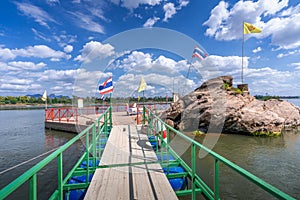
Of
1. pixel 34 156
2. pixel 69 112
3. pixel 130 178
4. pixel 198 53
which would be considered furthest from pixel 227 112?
pixel 69 112

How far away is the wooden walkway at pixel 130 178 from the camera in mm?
3055

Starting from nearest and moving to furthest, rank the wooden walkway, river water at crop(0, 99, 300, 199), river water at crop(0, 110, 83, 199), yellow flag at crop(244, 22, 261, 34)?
the wooden walkway → river water at crop(0, 99, 300, 199) → river water at crop(0, 110, 83, 199) → yellow flag at crop(244, 22, 261, 34)

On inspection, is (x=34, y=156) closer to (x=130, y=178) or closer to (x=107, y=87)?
(x=107, y=87)

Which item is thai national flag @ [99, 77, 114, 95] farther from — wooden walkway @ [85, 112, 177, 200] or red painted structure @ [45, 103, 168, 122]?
red painted structure @ [45, 103, 168, 122]

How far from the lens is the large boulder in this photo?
1391cm

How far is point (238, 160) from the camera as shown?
859cm

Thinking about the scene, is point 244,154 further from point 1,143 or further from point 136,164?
point 1,143

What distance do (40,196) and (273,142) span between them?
44.0ft

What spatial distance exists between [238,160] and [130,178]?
701cm

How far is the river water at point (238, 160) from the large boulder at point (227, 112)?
1.15 m

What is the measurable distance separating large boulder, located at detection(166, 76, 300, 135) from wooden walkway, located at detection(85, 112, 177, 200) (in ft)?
35.7

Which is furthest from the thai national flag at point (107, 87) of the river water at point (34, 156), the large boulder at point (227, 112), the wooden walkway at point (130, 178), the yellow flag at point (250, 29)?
the yellow flag at point (250, 29)

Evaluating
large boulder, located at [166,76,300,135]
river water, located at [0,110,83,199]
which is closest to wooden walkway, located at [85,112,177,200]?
river water, located at [0,110,83,199]

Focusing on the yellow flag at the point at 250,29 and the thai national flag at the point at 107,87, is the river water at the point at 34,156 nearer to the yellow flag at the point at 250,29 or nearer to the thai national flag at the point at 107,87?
the thai national flag at the point at 107,87
